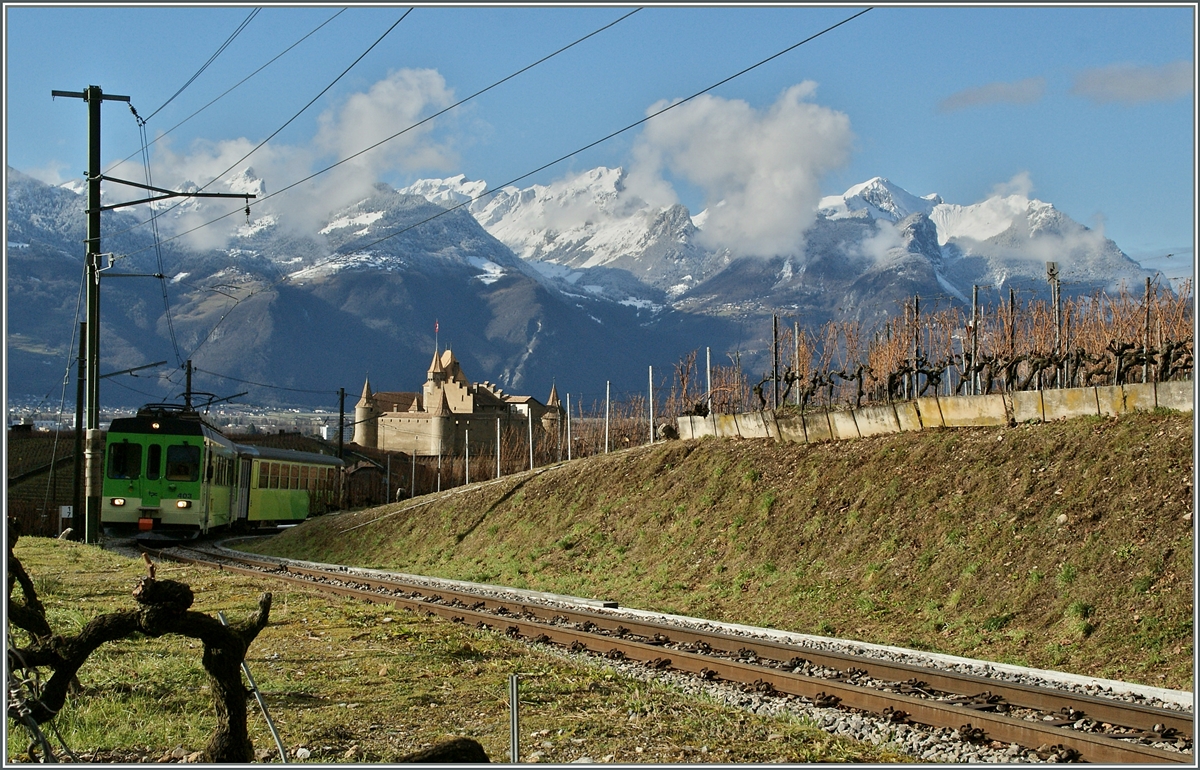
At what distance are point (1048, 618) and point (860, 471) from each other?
8.01 meters

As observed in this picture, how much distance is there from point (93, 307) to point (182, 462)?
6.65 meters

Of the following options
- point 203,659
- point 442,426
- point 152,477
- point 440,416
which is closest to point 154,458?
point 152,477

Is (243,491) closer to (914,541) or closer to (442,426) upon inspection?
(914,541)

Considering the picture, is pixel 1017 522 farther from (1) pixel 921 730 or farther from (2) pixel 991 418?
(1) pixel 921 730

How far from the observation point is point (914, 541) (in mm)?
18562

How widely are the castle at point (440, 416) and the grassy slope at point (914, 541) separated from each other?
10676cm

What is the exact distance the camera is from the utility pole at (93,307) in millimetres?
27281

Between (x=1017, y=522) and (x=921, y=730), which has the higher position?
(x=1017, y=522)

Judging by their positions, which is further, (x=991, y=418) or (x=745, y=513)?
(x=745, y=513)

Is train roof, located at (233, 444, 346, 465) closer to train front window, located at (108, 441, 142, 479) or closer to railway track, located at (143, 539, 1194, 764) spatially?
train front window, located at (108, 441, 142, 479)

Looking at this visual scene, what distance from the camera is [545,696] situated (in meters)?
10.8

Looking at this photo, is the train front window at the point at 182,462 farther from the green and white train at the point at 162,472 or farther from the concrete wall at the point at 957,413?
the concrete wall at the point at 957,413

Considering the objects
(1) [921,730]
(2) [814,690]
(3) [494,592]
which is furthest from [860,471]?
(1) [921,730]

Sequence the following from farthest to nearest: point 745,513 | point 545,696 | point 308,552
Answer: point 308,552 → point 745,513 → point 545,696
